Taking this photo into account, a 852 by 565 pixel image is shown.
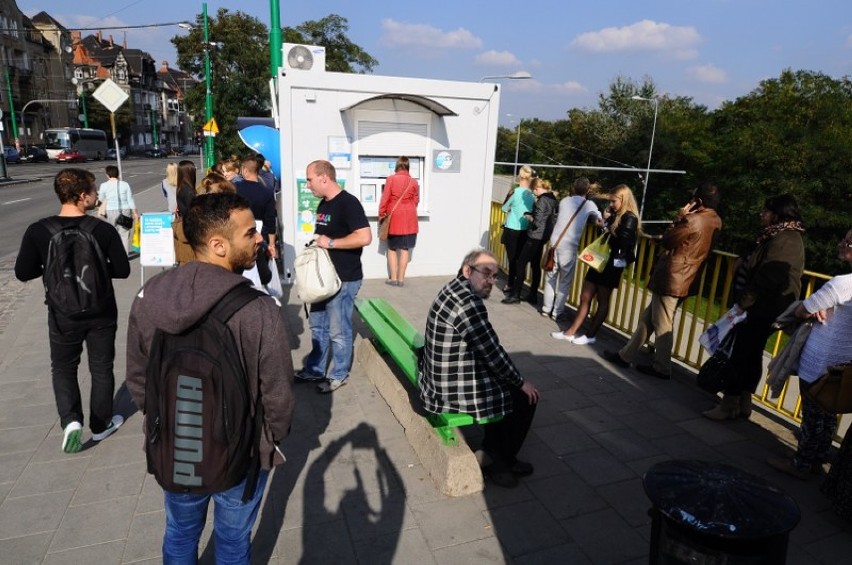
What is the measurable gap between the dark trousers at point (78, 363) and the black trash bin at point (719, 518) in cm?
353

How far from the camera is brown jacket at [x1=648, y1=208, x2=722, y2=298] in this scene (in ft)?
15.6

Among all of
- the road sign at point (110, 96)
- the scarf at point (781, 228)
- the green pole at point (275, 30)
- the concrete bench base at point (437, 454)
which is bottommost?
the concrete bench base at point (437, 454)

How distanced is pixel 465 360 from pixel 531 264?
4516mm

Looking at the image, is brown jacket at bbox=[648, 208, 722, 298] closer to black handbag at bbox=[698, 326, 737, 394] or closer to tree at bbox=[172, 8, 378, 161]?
black handbag at bbox=[698, 326, 737, 394]

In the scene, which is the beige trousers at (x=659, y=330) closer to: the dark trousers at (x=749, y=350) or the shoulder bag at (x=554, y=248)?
the dark trousers at (x=749, y=350)

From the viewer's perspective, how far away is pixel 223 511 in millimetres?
2141

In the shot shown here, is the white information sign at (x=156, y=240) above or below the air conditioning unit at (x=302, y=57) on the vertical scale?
below

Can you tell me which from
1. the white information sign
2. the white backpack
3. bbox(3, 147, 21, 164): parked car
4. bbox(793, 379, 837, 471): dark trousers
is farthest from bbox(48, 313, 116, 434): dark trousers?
bbox(3, 147, 21, 164): parked car

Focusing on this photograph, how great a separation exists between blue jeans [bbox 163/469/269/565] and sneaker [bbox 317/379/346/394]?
8.01 feet

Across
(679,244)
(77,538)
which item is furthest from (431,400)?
(679,244)

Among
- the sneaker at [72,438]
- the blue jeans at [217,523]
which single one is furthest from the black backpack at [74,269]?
the blue jeans at [217,523]

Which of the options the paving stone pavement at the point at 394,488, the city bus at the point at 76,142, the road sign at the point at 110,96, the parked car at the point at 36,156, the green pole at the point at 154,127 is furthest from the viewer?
the green pole at the point at 154,127

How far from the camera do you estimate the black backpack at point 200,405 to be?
6.00ft

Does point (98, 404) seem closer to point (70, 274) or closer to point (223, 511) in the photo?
point (70, 274)
